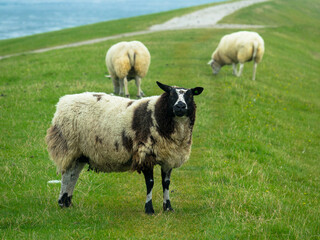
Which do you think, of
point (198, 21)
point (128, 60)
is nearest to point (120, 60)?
point (128, 60)

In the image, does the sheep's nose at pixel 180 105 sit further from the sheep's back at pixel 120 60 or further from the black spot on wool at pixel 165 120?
the sheep's back at pixel 120 60

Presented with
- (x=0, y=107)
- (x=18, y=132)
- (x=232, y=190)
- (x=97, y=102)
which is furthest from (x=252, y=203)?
(x=0, y=107)

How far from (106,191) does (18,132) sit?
481cm

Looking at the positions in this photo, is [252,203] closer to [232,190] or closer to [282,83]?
[232,190]

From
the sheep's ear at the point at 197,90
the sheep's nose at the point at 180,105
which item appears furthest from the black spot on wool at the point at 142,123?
the sheep's ear at the point at 197,90

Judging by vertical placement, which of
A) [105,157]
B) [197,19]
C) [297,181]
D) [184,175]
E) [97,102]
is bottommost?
[197,19]

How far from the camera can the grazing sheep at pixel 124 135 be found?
706 cm

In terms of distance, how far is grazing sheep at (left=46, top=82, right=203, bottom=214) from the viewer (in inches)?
278

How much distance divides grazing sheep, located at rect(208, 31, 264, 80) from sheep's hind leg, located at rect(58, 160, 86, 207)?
14.6 meters

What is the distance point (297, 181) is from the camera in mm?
10570

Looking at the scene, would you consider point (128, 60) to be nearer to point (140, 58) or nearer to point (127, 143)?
point (140, 58)

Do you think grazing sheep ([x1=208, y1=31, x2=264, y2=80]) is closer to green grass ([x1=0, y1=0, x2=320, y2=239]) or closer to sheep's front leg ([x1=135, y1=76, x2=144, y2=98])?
green grass ([x1=0, y1=0, x2=320, y2=239])

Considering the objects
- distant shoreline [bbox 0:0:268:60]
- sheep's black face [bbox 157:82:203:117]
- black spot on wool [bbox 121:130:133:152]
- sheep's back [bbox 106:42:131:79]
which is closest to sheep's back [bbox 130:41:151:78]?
sheep's back [bbox 106:42:131:79]

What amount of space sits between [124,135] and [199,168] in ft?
10.2
